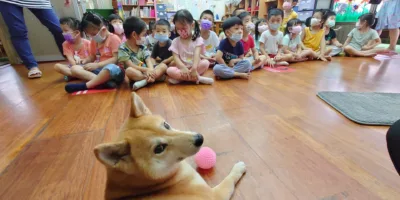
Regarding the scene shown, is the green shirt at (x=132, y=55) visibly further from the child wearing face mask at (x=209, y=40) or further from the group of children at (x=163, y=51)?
the child wearing face mask at (x=209, y=40)

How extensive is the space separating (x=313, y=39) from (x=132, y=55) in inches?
111

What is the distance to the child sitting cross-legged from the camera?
181 cm

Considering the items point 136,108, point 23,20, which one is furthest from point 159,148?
point 23,20

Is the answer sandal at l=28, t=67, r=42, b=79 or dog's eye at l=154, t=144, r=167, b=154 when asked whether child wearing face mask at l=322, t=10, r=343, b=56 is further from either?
sandal at l=28, t=67, r=42, b=79

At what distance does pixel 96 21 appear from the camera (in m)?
1.82

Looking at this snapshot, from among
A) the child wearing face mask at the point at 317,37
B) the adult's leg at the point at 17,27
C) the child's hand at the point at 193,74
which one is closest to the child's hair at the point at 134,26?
the child's hand at the point at 193,74

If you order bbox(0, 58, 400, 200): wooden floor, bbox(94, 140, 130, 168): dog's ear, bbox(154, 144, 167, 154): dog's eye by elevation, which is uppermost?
bbox(94, 140, 130, 168): dog's ear

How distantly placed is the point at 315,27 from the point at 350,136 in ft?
9.17

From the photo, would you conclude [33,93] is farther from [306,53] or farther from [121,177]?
[306,53]

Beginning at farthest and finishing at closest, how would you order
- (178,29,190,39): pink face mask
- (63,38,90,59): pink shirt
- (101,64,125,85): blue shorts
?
(63,38,90,59): pink shirt
(178,29,190,39): pink face mask
(101,64,125,85): blue shorts

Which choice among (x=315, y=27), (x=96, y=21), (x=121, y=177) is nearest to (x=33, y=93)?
(x=96, y=21)

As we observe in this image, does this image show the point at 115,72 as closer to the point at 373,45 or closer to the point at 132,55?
the point at 132,55

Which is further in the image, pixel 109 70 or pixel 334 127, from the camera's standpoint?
pixel 109 70

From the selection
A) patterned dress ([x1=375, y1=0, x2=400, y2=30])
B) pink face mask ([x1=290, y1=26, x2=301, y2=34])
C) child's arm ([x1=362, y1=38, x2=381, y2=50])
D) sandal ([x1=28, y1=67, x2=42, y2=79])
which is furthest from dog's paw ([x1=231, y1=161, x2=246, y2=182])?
patterned dress ([x1=375, y1=0, x2=400, y2=30])
